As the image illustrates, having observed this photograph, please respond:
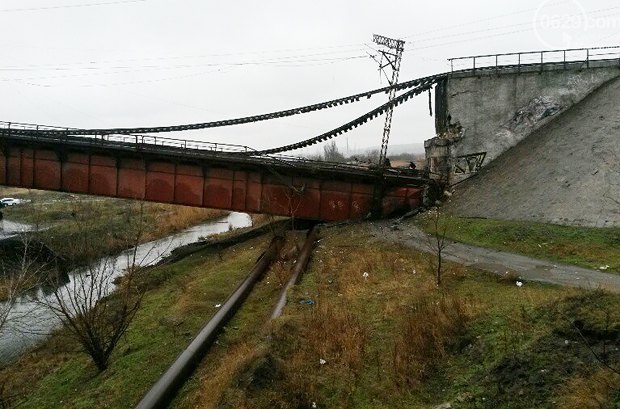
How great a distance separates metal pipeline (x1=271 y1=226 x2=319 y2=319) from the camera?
34.3 feet

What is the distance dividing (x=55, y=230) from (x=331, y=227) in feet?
67.2

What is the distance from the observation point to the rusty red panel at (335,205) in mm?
21797

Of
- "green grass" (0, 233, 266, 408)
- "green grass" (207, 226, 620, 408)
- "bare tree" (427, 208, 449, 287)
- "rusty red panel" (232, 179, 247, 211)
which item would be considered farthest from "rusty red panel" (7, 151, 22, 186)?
"bare tree" (427, 208, 449, 287)

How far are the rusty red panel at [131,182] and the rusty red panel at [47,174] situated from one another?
11.4 ft

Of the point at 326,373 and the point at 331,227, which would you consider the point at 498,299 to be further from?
the point at 331,227

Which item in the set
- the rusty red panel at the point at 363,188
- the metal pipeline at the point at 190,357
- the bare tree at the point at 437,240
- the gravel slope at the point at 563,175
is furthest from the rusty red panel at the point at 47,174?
the gravel slope at the point at 563,175

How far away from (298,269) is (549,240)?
806 cm

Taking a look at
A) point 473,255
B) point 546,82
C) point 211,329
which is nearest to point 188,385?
point 211,329

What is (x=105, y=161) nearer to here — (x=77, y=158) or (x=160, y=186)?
(x=77, y=158)

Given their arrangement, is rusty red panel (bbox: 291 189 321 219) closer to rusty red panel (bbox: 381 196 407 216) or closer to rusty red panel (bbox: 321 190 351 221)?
rusty red panel (bbox: 321 190 351 221)

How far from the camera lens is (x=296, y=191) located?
21.3 m

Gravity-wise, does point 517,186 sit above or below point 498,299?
above

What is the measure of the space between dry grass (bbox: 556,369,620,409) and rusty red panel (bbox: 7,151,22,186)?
Answer: 83.8ft

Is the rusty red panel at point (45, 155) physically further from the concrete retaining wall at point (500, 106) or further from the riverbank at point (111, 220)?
the concrete retaining wall at point (500, 106)
